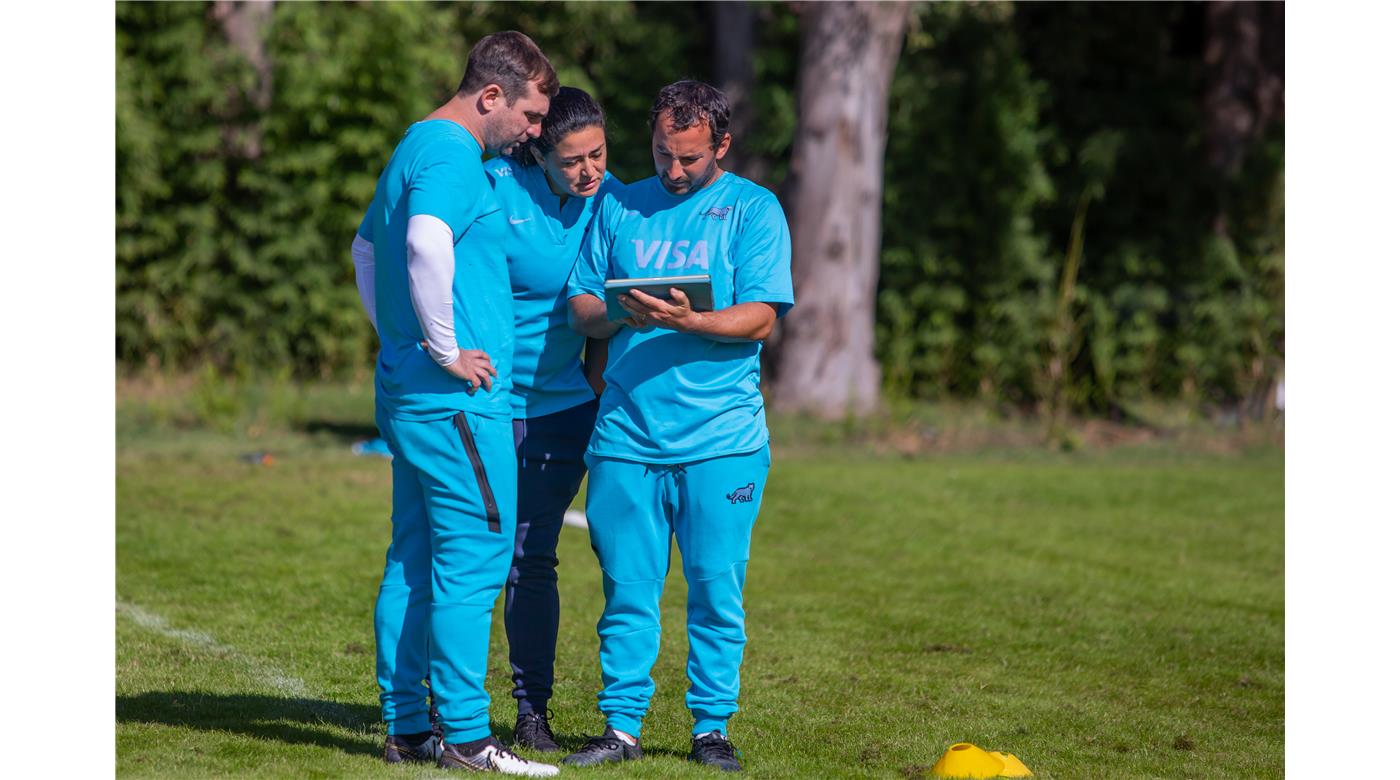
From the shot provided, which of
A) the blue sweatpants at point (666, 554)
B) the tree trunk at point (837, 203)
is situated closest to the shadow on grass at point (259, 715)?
the blue sweatpants at point (666, 554)

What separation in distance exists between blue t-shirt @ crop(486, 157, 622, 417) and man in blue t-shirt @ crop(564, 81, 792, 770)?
3.1 inches

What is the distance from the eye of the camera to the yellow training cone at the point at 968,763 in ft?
16.0

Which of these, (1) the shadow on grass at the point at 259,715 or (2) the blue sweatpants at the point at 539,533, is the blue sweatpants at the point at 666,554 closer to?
(2) the blue sweatpants at the point at 539,533

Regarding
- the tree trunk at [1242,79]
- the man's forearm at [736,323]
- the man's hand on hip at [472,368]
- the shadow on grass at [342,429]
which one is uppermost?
the tree trunk at [1242,79]

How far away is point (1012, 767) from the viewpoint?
16.2 ft

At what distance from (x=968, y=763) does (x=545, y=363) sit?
173 cm

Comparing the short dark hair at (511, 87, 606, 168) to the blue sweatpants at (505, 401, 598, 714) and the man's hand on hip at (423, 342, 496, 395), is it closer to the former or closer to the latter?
the man's hand on hip at (423, 342, 496, 395)

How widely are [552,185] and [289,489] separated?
6092 millimetres

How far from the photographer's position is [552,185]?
4746 mm

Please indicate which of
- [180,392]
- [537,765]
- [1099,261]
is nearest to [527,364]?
[537,765]

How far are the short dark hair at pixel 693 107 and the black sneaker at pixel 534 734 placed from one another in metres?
1.84

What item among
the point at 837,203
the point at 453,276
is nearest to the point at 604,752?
the point at 453,276

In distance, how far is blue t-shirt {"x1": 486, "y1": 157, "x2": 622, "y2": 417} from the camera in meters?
4.68

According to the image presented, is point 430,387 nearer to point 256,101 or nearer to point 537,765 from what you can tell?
point 537,765
